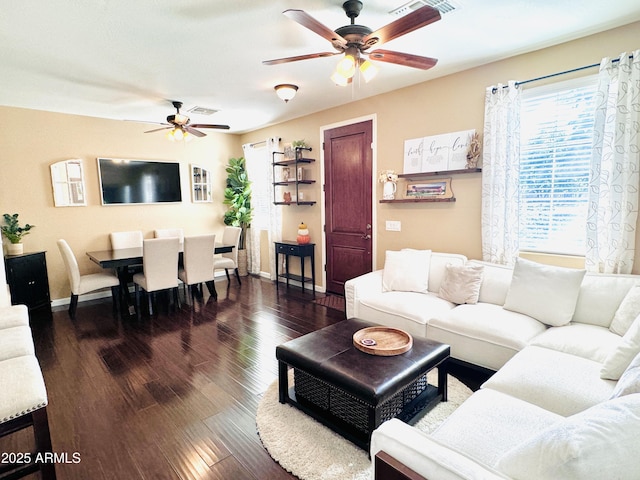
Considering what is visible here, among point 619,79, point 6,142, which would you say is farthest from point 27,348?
point 619,79

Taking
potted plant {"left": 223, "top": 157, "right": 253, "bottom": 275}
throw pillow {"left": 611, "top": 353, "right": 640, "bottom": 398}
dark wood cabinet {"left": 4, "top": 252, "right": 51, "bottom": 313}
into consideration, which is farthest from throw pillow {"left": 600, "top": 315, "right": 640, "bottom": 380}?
dark wood cabinet {"left": 4, "top": 252, "right": 51, "bottom": 313}

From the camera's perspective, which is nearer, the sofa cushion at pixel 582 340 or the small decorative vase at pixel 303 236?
the sofa cushion at pixel 582 340

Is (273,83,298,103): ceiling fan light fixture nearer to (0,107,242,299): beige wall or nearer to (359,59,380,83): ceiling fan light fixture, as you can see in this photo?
(359,59,380,83): ceiling fan light fixture

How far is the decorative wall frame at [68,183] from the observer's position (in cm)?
471

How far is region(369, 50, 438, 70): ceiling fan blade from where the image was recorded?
2.31m

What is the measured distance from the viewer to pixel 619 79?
2527mm

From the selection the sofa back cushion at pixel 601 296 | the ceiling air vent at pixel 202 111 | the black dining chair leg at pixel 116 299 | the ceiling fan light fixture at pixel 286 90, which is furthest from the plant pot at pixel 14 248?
the sofa back cushion at pixel 601 296

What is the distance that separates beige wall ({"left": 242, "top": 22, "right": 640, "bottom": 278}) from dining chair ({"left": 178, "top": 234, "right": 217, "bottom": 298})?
2.37m

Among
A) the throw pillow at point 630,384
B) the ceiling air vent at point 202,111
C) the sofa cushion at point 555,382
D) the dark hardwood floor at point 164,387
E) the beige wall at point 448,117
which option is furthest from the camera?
the ceiling air vent at point 202,111

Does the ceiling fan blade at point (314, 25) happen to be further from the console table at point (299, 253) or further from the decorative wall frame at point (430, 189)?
the console table at point (299, 253)

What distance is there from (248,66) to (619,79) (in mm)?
3106

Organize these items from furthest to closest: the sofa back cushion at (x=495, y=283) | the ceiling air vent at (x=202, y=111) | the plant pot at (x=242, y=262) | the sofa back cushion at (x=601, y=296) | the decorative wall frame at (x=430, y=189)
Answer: the plant pot at (x=242, y=262)
the ceiling air vent at (x=202, y=111)
the decorative wall frame at (x=430, y=189)
the sofa back cushion at (x=495, y=283)
the sofa back cushion at (x=601, y=296)

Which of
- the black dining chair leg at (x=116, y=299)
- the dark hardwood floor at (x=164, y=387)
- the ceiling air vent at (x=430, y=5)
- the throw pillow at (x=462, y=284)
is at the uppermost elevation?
the ceiling air vent at (x=430, y=5)

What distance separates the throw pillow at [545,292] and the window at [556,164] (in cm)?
52
